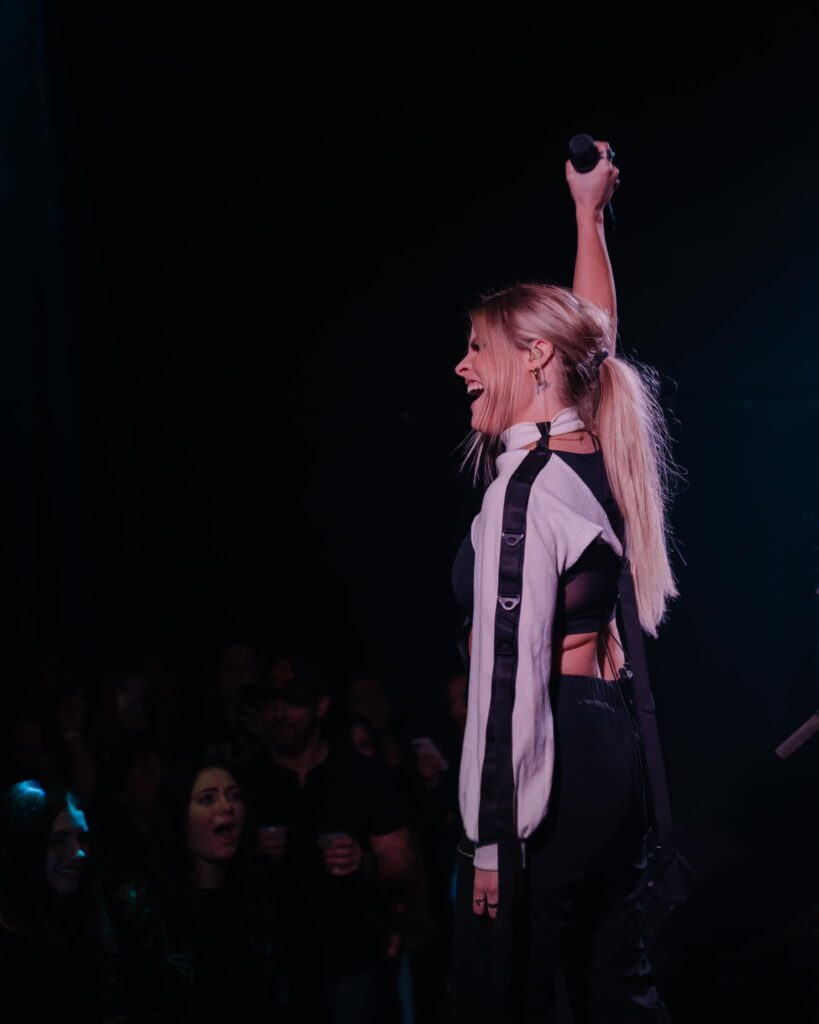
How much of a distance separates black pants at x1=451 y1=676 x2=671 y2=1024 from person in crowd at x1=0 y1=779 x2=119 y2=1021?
122cm

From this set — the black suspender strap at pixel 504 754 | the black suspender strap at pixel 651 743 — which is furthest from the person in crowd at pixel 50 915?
the black suspender strap at pixel 651 743

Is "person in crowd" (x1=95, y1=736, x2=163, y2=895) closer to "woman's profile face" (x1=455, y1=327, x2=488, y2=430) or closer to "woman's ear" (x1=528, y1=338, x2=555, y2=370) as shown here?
"woman's profile face" (x1=455, y1=327, x2=488, y2=430)

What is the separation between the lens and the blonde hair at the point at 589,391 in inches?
75.5

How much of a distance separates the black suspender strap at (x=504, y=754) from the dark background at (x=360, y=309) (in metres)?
2.22

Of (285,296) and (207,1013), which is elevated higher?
(285,296)

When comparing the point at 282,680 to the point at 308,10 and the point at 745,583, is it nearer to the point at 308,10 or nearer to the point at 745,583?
the point at 745,583

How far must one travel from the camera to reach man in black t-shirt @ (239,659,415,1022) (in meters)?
3.00

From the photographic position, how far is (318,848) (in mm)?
3121

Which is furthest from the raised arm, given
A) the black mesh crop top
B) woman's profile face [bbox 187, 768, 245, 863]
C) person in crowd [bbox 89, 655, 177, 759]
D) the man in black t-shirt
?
person in crowd [bbox 89, 655, 177, 759]

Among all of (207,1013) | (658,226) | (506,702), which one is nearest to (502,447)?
(506,702)

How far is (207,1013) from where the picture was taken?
2.82 meters

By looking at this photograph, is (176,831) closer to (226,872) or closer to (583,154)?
(226,872)

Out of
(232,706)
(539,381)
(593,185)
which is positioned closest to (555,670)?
(539,381)

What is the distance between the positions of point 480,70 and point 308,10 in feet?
2.35
